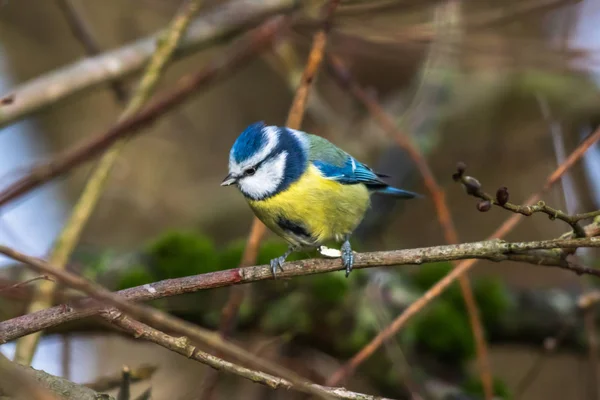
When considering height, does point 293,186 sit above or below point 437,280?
below

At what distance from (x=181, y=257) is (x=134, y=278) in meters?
0.21

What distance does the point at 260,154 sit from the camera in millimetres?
1982

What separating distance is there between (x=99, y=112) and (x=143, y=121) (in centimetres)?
371

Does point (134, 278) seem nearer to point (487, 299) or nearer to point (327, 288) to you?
point (327, 288)

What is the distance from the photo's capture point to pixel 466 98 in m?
4.02

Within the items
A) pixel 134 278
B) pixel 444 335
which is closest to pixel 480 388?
pixel 444 335

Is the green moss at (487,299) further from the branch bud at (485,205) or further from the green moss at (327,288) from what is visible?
the branch bud at (485,205)

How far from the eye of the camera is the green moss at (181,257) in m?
2.34

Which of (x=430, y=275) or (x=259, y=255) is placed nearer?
(x=259, y=255)

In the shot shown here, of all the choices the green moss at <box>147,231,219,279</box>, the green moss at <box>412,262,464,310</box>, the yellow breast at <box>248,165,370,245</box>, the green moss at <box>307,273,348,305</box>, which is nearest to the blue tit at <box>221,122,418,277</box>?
the yellow breast at <box>248,165,370,245</box>

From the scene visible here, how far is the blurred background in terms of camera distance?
232 centimetres

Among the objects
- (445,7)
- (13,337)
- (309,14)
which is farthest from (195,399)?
(445,7)

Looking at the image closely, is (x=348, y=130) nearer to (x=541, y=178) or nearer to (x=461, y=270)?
(x=541, y=178)

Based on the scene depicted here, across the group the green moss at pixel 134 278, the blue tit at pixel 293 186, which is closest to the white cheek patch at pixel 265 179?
the blue tit at pixel 293 186
